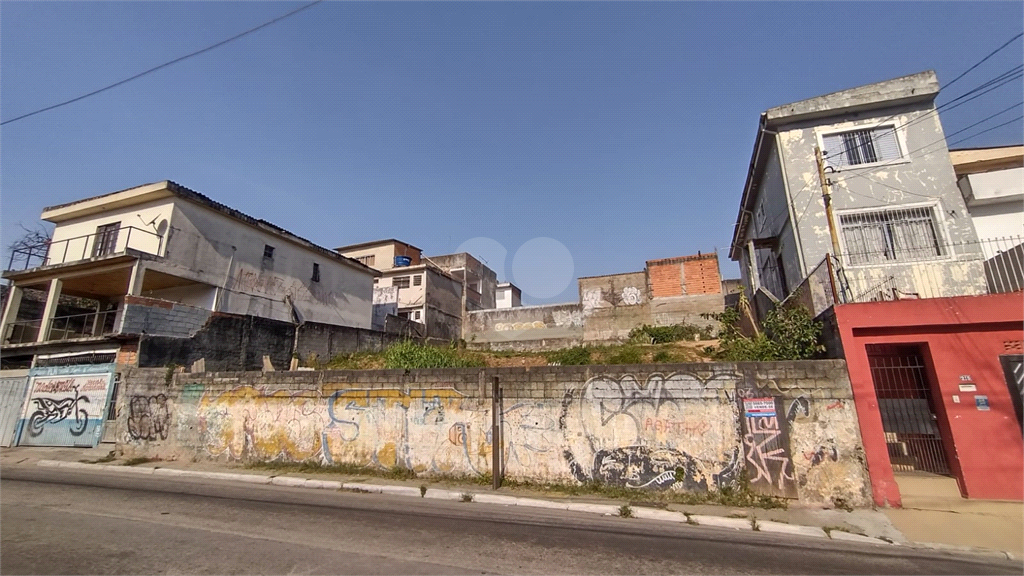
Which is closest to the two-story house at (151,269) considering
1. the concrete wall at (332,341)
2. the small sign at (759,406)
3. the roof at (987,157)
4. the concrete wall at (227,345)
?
the concrete wall at (227,345)

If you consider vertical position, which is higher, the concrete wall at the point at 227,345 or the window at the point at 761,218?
the window at the point at 761,218

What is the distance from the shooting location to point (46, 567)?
4613mm

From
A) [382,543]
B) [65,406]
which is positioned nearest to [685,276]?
[382,543]

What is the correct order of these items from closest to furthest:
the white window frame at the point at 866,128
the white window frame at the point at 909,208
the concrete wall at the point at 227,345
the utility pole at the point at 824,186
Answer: the white window frame at the point at 909,208 → the utility pole at the point at 824,186 → the white window frame at the point at 866,128 → the concrete wall at the point at 227,345

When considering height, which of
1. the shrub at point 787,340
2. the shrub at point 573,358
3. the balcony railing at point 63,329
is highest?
the balcony railing at point 63,329

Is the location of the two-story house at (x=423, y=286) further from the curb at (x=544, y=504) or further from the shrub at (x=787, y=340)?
the shrub at (x=787, y=340)

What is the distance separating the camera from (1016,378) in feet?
24.8

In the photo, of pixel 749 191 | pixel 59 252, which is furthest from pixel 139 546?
pixel 59 252

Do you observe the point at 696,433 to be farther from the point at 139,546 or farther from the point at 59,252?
the point at 59,252

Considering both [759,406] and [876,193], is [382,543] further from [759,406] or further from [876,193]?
[876,193]

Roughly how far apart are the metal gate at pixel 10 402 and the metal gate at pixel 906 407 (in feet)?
88.8

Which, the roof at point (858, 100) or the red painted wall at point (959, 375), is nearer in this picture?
the red painted wall at point (959, 375)

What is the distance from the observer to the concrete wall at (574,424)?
7797mm

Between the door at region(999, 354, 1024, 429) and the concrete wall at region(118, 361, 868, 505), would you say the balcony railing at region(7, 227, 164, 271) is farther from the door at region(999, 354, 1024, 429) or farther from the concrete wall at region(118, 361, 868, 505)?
the door at region(999, 354, 1024, 429)
